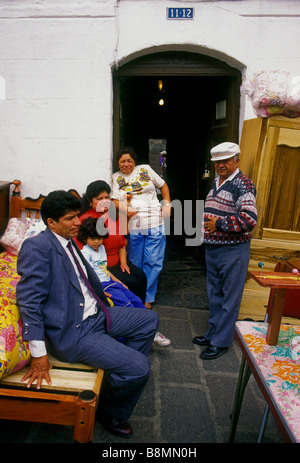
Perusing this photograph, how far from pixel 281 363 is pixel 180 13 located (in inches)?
149

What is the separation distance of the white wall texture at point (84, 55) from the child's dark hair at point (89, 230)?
132cm

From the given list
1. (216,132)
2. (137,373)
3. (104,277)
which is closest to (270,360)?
(137,373)

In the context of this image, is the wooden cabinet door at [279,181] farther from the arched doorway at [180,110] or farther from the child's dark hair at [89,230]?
the child's dark hair at [89,230]

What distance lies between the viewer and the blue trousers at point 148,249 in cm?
407

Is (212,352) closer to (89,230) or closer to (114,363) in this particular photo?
(114,363)

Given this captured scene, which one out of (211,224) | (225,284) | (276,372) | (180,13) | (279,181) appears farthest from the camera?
(180,13)

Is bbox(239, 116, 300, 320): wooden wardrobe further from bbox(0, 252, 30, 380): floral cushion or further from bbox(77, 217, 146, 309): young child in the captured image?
bbox(0, 252, 30, 380): floral cushion

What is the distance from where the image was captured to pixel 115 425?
2.31 metres

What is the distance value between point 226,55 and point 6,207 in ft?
10.4

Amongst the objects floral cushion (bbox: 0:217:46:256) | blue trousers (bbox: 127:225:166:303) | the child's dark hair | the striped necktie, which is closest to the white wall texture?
floral cushion (bbox: 0:217:46:256)

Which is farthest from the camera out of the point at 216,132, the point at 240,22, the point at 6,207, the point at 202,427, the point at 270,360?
the point at 216,132

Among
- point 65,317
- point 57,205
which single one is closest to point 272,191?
point 57,205
